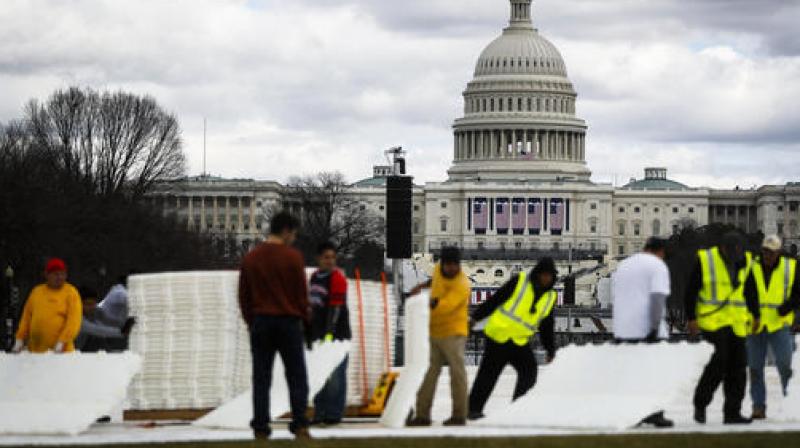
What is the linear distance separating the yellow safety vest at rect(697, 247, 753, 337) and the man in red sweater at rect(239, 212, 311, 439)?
4.25 metres

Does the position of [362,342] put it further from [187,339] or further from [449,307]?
[187,339]

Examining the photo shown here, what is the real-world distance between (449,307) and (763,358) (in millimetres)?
3311

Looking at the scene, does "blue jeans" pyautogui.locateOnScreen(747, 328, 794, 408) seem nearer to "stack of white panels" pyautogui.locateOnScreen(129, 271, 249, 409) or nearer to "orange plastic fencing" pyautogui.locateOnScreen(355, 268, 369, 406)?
"orange plastic fencing" pyautogui.locateOnScreen(355, 268, 369, 406)

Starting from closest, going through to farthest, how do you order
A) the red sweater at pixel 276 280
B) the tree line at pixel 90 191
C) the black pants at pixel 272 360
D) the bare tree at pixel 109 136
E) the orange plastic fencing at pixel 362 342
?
1. the red sweater at pixel 276 280
2. the black pants at pixel 272 360
3. the orange plastic fencing at pixel 362 342
4. the tree line at pixel 90 191
5. the bare tree at pixel 109 136

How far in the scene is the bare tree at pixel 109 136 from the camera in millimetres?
105938

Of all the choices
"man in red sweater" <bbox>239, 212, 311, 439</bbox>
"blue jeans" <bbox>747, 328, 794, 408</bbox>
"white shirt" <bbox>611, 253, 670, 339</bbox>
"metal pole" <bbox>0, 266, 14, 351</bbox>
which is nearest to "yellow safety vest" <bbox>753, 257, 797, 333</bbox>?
"blue jeans" <bbox>747, 328, 794, 408</bbox>

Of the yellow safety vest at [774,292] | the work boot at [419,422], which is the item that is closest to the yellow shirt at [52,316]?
the work boot at [419,422]

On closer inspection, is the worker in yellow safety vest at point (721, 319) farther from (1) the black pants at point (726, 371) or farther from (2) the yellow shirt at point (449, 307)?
(2) the yellow shirt at point (449, 307)

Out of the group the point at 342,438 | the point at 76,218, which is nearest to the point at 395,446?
the point at 342,438

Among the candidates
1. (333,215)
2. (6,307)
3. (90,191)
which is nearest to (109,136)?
(90,191)

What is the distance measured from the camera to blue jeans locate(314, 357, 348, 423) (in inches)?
969

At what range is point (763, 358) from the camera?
26.1 meters

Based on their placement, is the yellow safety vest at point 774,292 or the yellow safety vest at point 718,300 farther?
the yellow safety vest at point 774,292

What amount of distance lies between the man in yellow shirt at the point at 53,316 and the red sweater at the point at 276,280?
300 centimetres
